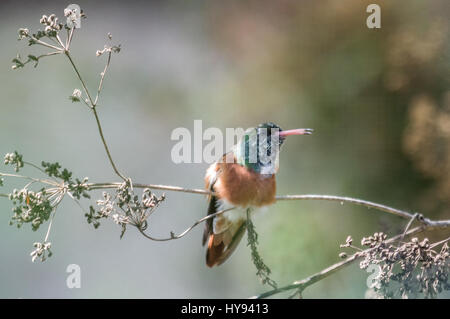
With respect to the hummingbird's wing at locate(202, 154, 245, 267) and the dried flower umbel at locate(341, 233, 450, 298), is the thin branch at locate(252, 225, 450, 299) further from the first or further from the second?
the hummingbird's wing at locate(202, 154, 245, 267)

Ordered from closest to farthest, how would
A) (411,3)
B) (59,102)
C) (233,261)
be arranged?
(411,3) → (233,261) → (59,102)

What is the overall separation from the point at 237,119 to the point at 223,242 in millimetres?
1123

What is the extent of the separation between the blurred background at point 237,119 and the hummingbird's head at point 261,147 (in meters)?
0.36

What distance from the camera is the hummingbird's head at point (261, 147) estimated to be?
5.54 feet

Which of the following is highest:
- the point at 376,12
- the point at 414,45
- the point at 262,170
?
the point at 376,12

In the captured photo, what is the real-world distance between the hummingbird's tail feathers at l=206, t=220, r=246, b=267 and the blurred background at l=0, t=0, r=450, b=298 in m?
0.16

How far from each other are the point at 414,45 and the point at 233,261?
141 centimetres

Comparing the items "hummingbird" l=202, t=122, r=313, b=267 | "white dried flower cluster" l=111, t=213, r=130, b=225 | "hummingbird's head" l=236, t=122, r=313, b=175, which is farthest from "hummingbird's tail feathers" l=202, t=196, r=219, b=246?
"white dried flower cluster" l=111, t=213, r=130, b=225

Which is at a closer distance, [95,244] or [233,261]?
[233,261]

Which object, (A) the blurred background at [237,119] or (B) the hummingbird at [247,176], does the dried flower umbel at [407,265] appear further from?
(A) the blurred background at [237,119]

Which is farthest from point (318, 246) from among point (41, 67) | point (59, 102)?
point (41, 67)

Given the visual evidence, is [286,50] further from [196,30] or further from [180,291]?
[180,291]

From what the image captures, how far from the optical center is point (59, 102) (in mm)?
3549

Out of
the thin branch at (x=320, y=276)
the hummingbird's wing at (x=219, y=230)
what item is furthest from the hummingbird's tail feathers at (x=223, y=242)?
the thin branch at (x=320, y=276)
